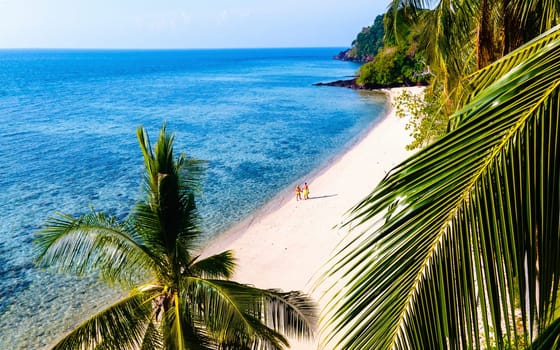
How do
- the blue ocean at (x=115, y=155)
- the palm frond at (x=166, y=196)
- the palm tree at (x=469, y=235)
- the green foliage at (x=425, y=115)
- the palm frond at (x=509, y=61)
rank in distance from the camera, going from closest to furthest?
the palm tree at (x=469, y=235), the palm frond at (x=509, y=61), the palm frond at (x=166, y=196), the green foliage at (x=425, y=115), the blue ocean at (x=115, y=155)

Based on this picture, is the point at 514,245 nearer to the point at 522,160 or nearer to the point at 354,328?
the point at 522,160

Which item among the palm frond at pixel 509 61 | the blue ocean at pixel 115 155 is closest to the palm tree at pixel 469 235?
the palm frond at pixel 509 61

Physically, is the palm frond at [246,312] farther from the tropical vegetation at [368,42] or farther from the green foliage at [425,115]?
the tropical vegetation at [368,42]

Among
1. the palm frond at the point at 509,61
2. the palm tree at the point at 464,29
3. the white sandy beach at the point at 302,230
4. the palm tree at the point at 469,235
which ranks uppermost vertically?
the palm tree at the point at 464,29

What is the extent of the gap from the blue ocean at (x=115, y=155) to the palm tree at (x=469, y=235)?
298 inches

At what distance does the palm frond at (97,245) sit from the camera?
21.9 feet

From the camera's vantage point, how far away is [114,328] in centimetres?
648

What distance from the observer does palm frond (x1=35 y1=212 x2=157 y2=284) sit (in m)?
6.69

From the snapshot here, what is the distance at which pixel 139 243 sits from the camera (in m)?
7.55

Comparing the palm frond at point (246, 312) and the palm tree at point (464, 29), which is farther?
the palm frond at point (246, 312)

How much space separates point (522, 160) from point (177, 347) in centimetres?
585

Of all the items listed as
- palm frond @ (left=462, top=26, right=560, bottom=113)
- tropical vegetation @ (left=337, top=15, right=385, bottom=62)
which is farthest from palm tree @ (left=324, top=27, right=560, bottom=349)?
tropical vegetation @ (left=337, top=15, right=385, bottom=62)

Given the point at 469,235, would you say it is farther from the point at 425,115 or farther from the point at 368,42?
the point at 368,42

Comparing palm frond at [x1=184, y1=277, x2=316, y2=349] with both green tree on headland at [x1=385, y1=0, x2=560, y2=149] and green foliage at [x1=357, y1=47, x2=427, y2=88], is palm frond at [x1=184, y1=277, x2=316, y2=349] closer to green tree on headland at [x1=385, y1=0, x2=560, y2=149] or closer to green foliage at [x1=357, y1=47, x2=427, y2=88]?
green tree on headland at [x1=385, y1=0, x2=560, y2=149]
